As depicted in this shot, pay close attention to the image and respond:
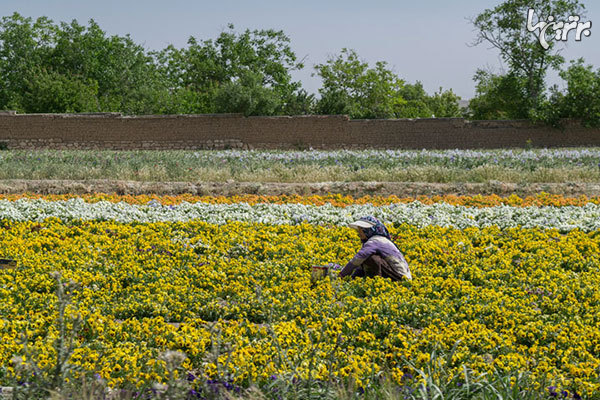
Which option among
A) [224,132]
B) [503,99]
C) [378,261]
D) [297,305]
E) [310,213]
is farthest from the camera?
[503,99]

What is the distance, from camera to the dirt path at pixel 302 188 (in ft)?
42.4

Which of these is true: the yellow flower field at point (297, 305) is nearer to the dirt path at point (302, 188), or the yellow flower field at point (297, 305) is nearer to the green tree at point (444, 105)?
the dirt path at point (302, 188)

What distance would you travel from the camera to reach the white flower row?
952cm

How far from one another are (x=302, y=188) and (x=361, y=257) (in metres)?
6.55

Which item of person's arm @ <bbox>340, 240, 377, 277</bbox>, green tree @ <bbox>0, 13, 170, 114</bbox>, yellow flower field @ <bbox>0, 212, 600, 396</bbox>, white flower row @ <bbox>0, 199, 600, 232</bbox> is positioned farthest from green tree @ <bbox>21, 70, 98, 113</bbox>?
person's arm @ <bbox>340, 240, 377, 277</bbox>

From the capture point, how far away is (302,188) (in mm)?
13117

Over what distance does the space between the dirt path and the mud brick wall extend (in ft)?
39.6

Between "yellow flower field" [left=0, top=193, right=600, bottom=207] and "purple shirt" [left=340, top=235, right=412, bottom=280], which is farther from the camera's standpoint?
"yellow flower field" [left=0, top=193, right=600, bottom=207]

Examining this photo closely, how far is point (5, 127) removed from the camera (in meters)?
25.2

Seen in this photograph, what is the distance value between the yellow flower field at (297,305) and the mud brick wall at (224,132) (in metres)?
16.5

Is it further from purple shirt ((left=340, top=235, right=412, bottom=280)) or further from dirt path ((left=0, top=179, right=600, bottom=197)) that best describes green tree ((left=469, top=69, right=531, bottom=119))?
purple shirt ((left=340, top=235, right=412, bottom=280))

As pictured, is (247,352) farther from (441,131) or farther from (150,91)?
(150,91)

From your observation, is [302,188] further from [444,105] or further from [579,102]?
[444,105]

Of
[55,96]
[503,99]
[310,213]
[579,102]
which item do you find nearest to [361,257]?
[310,213]
